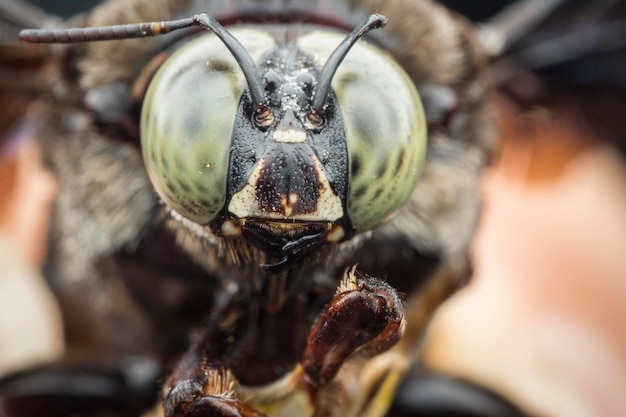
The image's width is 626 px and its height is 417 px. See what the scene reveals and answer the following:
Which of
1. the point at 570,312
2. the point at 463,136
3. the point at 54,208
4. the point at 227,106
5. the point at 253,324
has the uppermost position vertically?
the point at 227,106

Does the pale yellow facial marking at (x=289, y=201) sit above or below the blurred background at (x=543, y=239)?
above

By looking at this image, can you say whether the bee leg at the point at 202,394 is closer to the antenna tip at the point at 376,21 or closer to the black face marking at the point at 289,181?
the black face marking at the point at 289,181

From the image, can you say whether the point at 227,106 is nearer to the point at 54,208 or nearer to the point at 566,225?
the point at 54,208

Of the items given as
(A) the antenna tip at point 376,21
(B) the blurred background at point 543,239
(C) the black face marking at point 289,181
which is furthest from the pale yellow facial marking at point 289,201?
(B) the blurred background at point 543,239

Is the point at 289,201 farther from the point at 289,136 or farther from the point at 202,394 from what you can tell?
the point at 202,394

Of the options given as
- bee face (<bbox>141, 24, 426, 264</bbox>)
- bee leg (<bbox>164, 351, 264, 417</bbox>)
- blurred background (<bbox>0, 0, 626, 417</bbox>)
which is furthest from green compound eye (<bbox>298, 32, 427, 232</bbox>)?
blurred background (<bbox>0, 0, 626, 417</bbox>)

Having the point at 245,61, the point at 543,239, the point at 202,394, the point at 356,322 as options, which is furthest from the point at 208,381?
the point at 543,239

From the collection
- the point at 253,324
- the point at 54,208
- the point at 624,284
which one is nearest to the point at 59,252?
the point at 54,208
